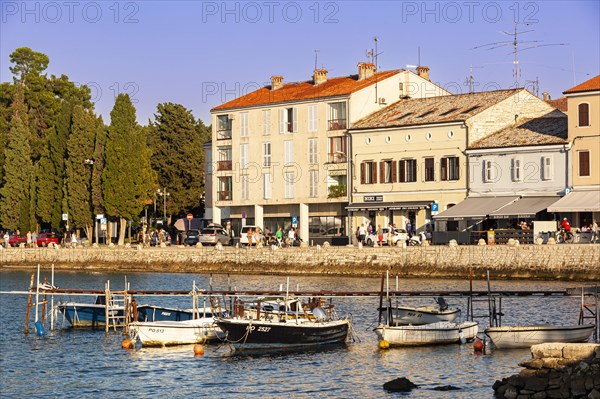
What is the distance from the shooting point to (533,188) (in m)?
80.4

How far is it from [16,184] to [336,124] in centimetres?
3306

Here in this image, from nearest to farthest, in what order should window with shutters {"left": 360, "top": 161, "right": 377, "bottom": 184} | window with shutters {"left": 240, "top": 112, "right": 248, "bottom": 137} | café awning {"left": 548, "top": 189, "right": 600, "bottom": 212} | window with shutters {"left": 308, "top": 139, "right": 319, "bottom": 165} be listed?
café awning {"left": 548, "top": 189, "right": 600, "bottom": 212} < window with shutters {"left": 360, "top": 161, "right": 377, "bottom": 184} < window with shutters {"left": 308, "top": 139, "right": 319, "bottom": 165} < window with shutters {"left": 240, "top": 112, "right": 248, "bottom": 137}

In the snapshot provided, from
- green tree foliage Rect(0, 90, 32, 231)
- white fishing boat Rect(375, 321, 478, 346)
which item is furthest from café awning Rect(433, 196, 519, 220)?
green tree foliage Rect(0, 90, 32, 231)

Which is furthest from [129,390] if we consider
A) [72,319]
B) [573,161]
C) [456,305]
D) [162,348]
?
[573,161]

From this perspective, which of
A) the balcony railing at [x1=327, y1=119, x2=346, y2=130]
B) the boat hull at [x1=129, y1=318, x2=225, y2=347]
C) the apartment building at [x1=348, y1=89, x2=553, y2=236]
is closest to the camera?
the boat hull at [x1=129, y1=318, x2=225, y2=347]

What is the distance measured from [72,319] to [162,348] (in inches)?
349

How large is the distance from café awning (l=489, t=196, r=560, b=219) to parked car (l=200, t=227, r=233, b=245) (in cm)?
2400

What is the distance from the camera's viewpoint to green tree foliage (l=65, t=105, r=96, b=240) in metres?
103

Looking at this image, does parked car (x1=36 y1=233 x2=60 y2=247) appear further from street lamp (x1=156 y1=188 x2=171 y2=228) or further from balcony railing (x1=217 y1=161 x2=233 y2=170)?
street lamp (x1=156 y1=188 x2=171 y2=228)

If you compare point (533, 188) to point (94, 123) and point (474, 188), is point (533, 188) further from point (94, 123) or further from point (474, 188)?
point (94, 123)

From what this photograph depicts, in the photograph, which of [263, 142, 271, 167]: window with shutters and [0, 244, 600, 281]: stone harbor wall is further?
[263, 142, 271, 167]: window with shutters

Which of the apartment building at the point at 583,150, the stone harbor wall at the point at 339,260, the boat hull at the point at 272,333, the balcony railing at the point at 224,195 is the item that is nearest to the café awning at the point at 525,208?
the apartment building at the point at 583,150

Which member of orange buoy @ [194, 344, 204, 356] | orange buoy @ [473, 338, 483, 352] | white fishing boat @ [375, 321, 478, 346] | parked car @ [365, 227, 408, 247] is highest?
parked car @ [365, 227, 408, 247]

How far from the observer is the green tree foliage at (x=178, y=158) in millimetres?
126375
